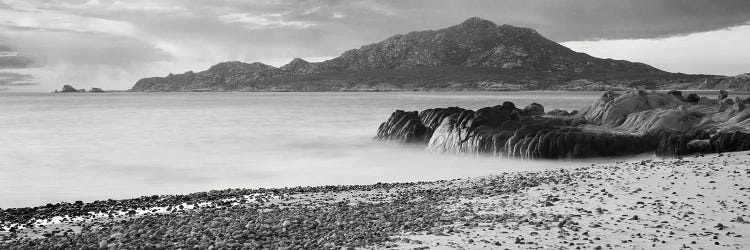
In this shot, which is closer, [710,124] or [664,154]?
[664,154]

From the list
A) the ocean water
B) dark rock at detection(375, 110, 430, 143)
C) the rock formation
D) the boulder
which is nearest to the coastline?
the rock formation

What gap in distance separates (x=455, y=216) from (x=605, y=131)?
20097 mm

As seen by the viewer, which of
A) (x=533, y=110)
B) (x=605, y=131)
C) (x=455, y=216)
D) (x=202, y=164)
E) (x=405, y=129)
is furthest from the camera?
A: (x=533, y=110)

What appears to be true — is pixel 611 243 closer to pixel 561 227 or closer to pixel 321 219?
pixel 561 227

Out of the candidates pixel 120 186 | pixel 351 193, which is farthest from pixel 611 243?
pixel 120 186

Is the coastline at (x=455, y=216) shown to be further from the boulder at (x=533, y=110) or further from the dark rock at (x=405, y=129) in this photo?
the boulder at (x=533, y=110)

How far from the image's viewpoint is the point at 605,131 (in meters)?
30.4

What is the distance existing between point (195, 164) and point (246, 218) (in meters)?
18.9

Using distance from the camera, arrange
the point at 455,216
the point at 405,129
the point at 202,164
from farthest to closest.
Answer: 1. the point at 405,129
2. the point at 202,164
3. the point at 455,216

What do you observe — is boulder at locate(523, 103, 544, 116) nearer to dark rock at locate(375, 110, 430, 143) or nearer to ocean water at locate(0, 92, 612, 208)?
dark rock at locate(375, 110, 430, 143)

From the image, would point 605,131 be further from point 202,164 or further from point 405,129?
point 202,164

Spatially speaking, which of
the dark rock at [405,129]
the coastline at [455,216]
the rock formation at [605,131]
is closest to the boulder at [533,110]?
the rock formation at [605,131]

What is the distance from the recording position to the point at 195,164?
31.2 metres

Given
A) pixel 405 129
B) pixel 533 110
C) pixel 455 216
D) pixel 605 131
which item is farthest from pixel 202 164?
pixel 533 110
